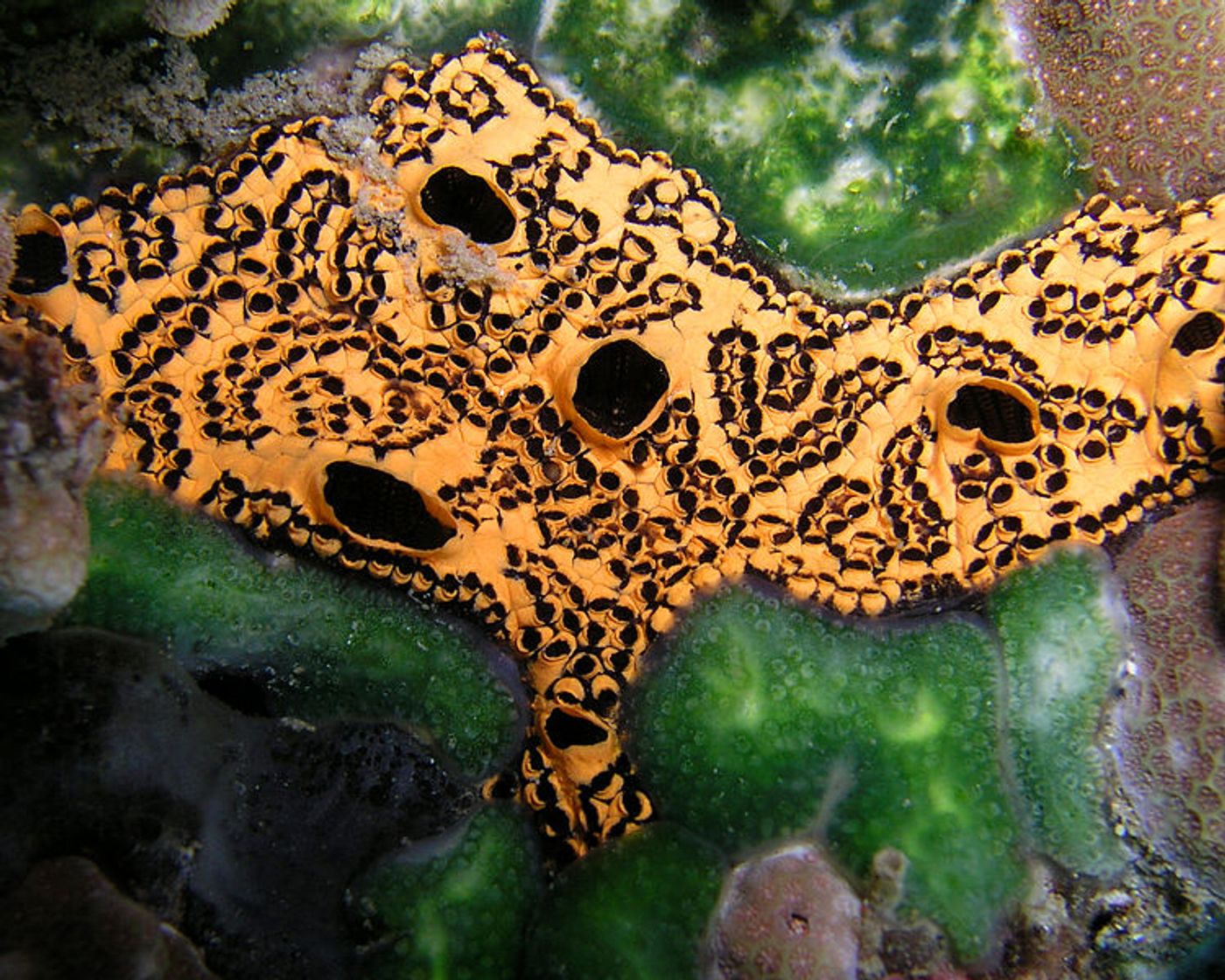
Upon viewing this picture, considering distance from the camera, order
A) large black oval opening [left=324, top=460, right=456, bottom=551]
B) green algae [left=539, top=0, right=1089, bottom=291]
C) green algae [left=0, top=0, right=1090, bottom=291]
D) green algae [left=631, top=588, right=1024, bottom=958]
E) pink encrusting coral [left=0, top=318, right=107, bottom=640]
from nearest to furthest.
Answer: pink encrusting coral [left=0, top=318, right=107, bottom=640], green algae [left=631, top=588, right=1024, bottom=958], large black oval opening [left=324, top=460, right=456, bottom=551], green algae [left=0, top=0, right=1090, bottom=291], green algae [left=539, top=0, right=1089, bottom=291]

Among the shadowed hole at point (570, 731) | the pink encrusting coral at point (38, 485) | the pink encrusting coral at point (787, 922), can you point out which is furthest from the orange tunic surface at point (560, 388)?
the pink encrusting coral at point (38, 485)

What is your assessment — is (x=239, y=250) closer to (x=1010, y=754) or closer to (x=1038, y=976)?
(x=1010, y=754)

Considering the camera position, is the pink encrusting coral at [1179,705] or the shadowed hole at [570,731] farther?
the shadowed hole at [570,731]

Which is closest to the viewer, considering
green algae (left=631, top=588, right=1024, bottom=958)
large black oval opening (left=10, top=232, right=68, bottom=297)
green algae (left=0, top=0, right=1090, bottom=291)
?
green algae (left=631, top=588, right=1024, bottom=958)

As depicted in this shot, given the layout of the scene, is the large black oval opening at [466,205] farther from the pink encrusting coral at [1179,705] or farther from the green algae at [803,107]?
the pink encrusting coral at [1179,705]

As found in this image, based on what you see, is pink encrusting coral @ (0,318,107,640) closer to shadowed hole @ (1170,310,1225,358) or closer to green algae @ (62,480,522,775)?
green algae @ (62,480,522,775)

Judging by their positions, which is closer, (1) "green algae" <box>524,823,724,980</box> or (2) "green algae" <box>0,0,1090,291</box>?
(1) "green algae" <box>524,823,724,980</box>

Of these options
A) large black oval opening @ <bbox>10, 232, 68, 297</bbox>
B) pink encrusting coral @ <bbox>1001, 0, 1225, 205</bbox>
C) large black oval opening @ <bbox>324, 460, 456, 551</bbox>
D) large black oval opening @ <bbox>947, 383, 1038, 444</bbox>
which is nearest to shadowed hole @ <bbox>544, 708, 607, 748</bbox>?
large black oval opening @ <bbox>324, 460, 456, 551</bbox>

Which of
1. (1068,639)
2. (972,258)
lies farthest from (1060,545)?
(972,258)
